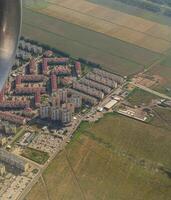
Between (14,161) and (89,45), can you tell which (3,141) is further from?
(89,45)

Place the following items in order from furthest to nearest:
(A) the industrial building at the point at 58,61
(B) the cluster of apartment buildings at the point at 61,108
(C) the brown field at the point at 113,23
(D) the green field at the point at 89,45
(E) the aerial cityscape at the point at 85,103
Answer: (C) the brown field at the point at 113,23, (D) the green field at the point at 89,45, (A) the industrial building at the point at 58,61, (B) the cluster of apartment buildings at the point at 61,108, (E) the aerial cityscape at the point at 85,103

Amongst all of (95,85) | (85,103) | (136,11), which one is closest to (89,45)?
(95,85)

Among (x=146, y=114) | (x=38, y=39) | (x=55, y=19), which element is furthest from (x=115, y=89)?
(x=55, y=19)

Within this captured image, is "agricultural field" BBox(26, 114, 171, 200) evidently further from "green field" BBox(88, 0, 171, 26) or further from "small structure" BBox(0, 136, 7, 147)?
"green field" BBox(88, 0, 171, 26)

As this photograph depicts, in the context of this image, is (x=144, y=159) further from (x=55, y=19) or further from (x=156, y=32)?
(x=55, y=19)

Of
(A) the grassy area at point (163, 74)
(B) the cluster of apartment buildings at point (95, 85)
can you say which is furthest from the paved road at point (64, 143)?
(A) the grassy area at point (163, 74)

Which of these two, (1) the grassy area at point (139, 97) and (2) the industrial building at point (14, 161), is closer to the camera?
(2) the industrial building at point (14, 161)

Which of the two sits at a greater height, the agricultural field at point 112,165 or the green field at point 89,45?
the green field at point 89,45

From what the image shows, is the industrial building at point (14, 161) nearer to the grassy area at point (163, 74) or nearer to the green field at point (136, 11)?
the grassy area at point (163, 74)
